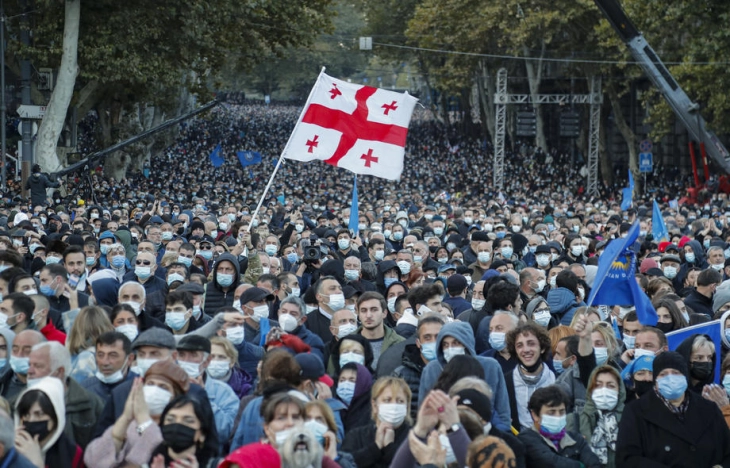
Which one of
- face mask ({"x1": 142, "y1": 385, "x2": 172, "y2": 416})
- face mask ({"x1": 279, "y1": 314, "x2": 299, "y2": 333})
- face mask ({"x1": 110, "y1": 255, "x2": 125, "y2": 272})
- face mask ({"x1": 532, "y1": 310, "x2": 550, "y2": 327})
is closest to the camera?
face mask ({"x1": 142, "y1": 385, "x2": 172, "y2": 416})

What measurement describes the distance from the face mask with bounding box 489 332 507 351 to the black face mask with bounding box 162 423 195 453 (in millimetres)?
3320

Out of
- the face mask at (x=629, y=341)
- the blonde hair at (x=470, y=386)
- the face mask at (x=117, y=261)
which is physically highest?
the blonde hair at (x=470, y=386)

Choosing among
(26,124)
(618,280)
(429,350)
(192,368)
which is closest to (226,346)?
Result: (192,368)

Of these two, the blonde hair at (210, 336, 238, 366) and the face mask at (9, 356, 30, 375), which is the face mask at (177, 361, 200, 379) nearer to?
the blonde hair at (210, 336, 238, 366)

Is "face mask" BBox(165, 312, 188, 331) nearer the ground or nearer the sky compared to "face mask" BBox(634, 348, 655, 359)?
nearer the ground

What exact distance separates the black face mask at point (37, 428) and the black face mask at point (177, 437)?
703mm

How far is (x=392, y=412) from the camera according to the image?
6410 mm

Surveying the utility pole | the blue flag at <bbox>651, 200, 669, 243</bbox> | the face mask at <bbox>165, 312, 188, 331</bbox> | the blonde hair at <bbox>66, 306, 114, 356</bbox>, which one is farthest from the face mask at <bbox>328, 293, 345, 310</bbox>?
the utility pole

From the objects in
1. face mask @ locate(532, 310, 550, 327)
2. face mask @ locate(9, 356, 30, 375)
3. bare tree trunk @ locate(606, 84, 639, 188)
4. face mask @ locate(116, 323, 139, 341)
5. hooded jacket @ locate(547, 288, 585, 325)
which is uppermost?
face mask @ locate(9, 356, 30, 375)

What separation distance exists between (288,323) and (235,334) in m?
0.63

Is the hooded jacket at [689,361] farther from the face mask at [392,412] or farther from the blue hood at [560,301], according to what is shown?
the blue hood at [560,301]

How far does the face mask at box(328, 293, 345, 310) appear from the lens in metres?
10.3

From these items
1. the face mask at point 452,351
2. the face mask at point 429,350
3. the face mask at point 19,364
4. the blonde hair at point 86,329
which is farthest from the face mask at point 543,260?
the face mask at point 19,364

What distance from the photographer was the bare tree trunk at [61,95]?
1217 inches
